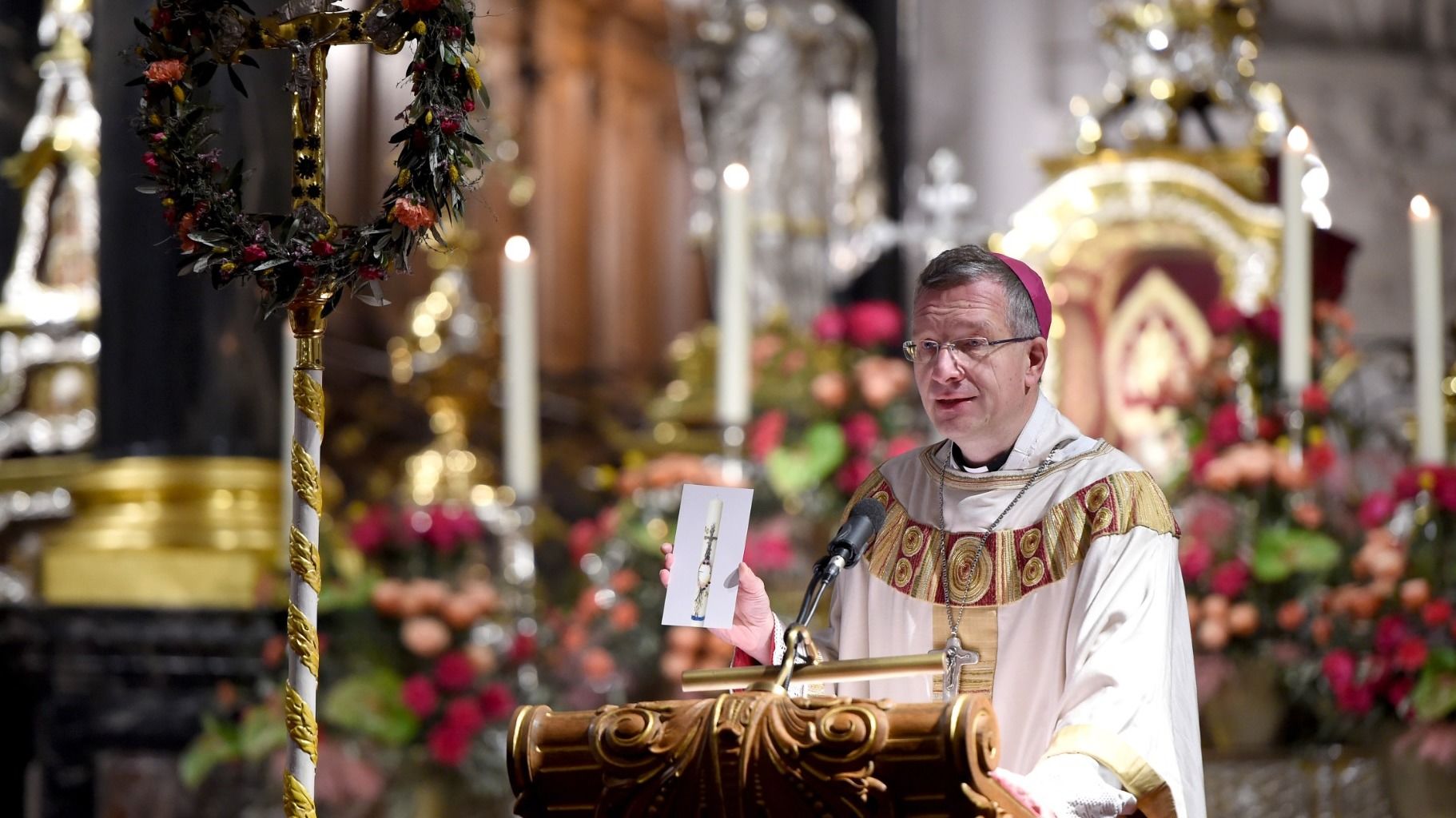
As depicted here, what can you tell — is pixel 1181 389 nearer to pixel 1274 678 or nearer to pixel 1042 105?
pixel 1274 678

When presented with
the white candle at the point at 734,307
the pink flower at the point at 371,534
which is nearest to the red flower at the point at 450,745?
the pink flower at the point at 371,534

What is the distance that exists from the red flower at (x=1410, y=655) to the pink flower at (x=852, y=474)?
3.98 ft

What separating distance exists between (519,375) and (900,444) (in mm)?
804

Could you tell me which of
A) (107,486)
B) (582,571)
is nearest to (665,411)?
(582,571)

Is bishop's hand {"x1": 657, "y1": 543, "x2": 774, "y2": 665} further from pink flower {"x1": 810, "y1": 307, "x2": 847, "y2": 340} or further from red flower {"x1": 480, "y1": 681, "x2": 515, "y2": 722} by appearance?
pink flower {"x1": 810, "y1": 307, "x2": 847, "y2": 340}

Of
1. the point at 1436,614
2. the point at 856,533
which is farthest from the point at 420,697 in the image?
the point at 1436,614

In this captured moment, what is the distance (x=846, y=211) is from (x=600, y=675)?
1963 millimetres

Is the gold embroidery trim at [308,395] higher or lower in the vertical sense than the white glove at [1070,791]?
higher

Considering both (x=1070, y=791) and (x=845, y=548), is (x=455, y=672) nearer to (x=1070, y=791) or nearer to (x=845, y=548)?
(x=845, y=548)

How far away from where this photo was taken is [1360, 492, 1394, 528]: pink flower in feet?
12.4

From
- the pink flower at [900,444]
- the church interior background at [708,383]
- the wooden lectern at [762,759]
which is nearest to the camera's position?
the wooden lectern at [762,759]

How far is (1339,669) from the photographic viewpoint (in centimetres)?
360

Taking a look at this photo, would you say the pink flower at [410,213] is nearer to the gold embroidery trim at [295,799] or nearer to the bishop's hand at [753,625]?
the bishop's hand at [753,625]

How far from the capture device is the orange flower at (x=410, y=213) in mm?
2686
